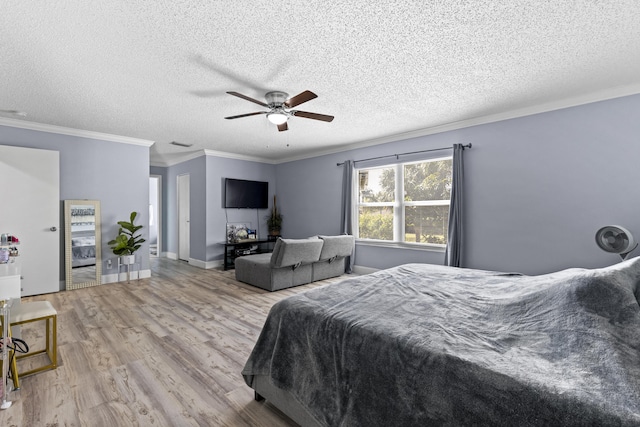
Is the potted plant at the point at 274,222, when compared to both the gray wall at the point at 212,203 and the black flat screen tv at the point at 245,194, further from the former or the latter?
the black flat screen tv at the point at 245,194

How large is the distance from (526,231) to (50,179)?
6.73 meters

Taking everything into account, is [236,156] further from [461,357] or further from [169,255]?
[461,357]

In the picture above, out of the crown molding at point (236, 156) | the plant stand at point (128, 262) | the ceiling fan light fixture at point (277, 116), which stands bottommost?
the plant stand at point (128, 262)

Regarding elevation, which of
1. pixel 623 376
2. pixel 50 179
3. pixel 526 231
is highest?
pixel 50 179

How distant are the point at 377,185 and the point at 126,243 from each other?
4.48 metres

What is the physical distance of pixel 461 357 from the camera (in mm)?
1120

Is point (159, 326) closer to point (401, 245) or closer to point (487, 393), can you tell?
point (487, 393)

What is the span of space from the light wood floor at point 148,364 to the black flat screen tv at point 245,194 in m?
2.72

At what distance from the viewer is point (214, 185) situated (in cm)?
629

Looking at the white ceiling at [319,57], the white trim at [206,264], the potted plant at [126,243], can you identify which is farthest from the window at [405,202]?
the potted plant at [126,243]

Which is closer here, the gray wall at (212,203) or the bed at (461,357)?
the bed at (461,357)

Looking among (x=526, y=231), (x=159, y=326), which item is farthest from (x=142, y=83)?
(x=526, y=231)

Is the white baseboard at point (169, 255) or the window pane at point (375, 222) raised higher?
the window pane at point (375, 222)

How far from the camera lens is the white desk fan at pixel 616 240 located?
8.99ft
